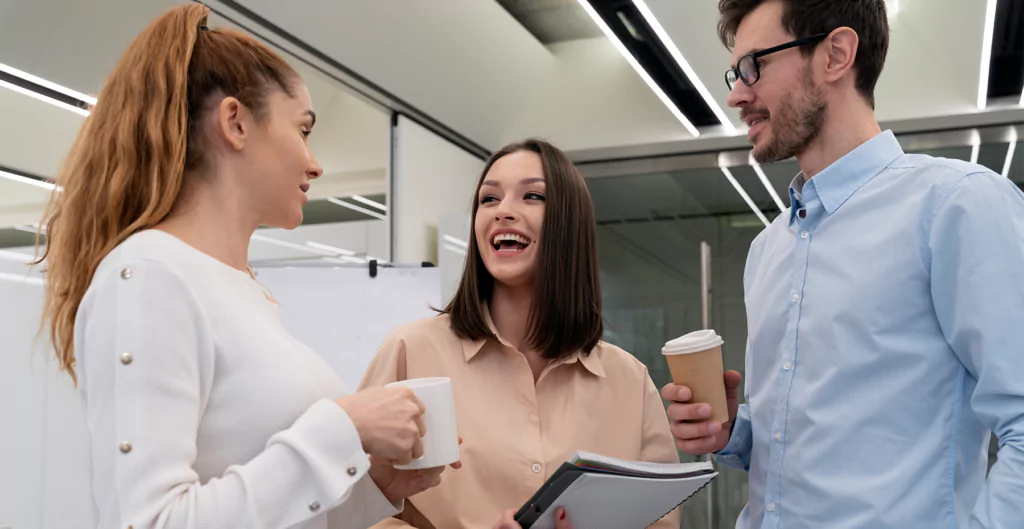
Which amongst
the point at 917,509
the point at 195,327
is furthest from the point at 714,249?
the point at 195,327

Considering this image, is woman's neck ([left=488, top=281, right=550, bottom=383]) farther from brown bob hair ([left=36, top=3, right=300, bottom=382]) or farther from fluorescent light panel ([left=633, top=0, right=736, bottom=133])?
fluorescent light panel ([left=633, top=0, right=736, bottom=133])

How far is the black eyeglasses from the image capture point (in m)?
1.69

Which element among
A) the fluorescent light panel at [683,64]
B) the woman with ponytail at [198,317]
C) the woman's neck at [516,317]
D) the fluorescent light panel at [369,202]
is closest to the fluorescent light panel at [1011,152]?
the fluorescent light panel at [683,64]

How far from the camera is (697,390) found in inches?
64.1

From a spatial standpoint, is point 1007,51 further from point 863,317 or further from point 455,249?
point 863,317

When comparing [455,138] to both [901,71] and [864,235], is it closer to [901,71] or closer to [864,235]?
[901,71]

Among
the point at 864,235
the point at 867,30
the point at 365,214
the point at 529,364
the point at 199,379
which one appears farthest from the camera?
the point at 365,214

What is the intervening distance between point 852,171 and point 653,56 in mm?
3006

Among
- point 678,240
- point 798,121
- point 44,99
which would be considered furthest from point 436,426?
point 678,240

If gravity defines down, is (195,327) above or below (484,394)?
above

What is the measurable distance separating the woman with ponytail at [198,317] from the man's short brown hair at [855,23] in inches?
39.8

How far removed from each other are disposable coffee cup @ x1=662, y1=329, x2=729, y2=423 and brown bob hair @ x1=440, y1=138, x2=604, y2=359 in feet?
1.03

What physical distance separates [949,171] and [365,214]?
12.2ft

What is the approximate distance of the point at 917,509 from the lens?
1.39m
